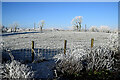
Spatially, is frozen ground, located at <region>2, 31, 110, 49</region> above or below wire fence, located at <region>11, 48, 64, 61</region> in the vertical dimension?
above

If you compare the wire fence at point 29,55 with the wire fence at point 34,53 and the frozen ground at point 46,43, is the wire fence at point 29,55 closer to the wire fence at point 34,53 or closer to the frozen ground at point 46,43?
the wire fence at point 34,53

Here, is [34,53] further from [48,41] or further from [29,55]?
[48,41]

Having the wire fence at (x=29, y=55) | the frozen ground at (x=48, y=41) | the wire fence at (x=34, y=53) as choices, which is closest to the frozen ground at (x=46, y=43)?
the frozen ground at (x=48, y=41)

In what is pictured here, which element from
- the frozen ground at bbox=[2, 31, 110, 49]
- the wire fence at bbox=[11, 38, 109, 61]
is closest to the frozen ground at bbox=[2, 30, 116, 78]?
the frozen ground at bbox=[2, 31, 110, 49]

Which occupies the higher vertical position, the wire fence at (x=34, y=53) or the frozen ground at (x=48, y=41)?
the frozen ground at (x=48, y=41)

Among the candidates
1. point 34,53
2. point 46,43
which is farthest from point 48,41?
point 34,53

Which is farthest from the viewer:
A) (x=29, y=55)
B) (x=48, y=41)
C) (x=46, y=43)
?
(x=48, y=41)

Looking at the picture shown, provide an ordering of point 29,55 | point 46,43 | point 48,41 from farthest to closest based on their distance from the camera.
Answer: point 48,41, point 46,43, point 29,55

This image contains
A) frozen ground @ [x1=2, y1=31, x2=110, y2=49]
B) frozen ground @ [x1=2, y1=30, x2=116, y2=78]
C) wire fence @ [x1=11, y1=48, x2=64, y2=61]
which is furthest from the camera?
frozen ground @ [x1=2, y1=31, x2=110, y2=49]

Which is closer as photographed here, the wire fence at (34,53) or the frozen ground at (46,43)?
the frozen ground at (46,43)

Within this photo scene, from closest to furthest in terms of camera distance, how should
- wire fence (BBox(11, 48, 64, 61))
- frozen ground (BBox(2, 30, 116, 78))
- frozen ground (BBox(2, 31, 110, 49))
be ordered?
frozen ground (BBox(2, 30, 116, 78)) < wire fence (BBox(11, 48, 64, 61)) < frozen ground (BBox(2, 31, 110, 49))

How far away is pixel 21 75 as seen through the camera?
2.98 meters

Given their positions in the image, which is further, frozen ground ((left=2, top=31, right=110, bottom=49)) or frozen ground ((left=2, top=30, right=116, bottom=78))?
frozen ground ((left=2, top=31, right=110, bottom=49))

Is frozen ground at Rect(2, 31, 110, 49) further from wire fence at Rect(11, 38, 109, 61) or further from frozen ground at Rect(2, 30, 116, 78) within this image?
wire fence at Rect(11, 38, 109, 61)
